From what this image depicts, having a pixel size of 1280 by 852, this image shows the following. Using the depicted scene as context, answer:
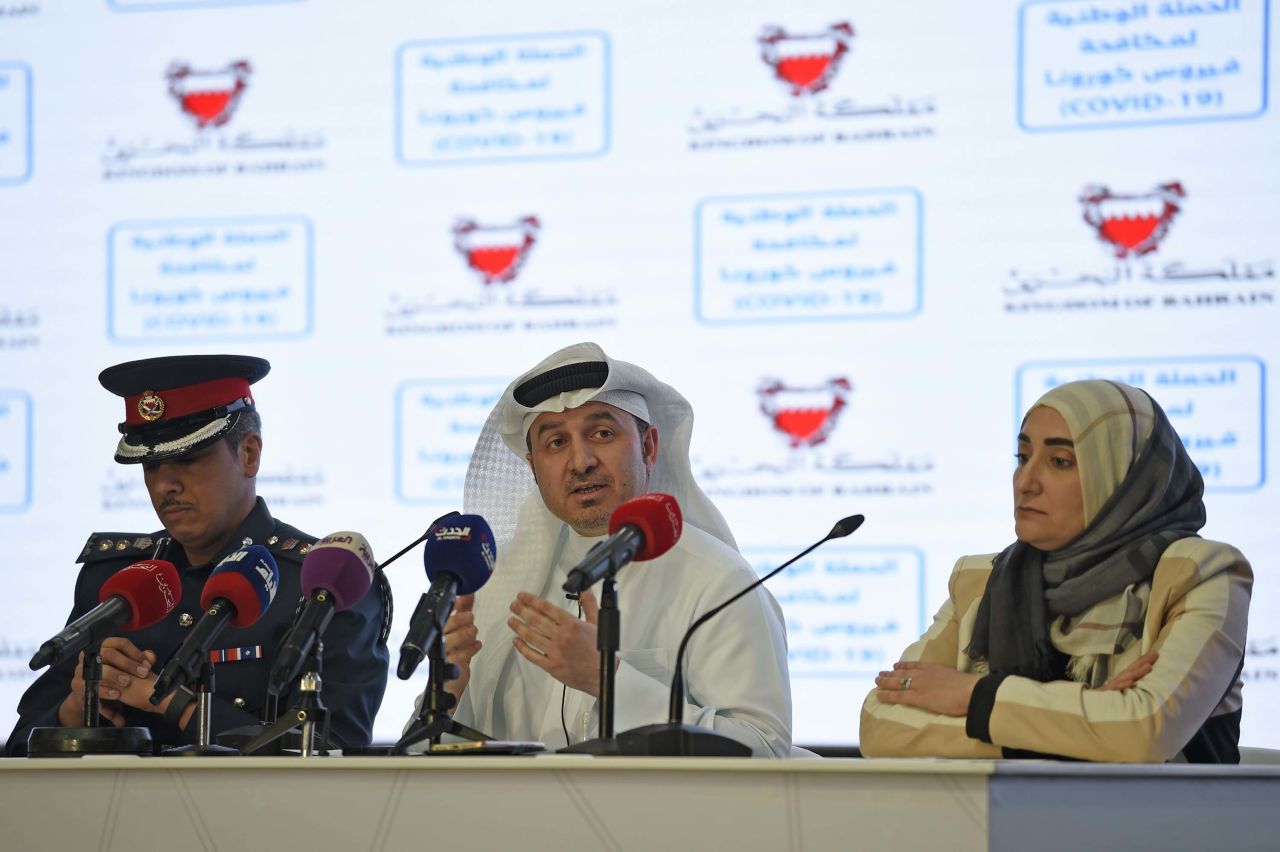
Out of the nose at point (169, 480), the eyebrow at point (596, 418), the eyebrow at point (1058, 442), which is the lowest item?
the nose at point (169, 480)

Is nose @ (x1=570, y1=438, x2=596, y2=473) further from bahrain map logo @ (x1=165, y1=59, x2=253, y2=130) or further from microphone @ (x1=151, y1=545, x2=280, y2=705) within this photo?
bahrain map logo @ (x1=165, y1=59, x2=253, y2=130)

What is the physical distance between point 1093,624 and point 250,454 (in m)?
1.79

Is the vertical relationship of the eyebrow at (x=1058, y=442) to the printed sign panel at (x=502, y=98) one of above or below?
below

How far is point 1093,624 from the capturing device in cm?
272

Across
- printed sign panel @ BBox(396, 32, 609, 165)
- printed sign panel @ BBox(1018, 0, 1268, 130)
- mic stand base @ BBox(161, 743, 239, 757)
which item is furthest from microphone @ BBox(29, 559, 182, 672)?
printed sign panel @ BBox(1018, 0, 1268, 130)

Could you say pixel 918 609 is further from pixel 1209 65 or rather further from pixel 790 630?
pixel 1209 65

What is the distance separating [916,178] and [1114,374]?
699 mm

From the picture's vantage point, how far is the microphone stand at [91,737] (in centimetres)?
256

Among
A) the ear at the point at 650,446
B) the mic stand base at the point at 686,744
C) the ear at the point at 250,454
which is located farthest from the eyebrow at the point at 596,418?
the mic stand base at the point at 686,744

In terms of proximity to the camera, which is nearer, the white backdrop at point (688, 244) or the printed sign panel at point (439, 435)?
the white backdrop at point (688, 244)

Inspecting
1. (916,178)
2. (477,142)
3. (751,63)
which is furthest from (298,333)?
(916,178)

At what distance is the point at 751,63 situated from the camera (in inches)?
169

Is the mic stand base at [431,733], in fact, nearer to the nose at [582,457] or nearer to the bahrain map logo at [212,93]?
the nose at [582,457]

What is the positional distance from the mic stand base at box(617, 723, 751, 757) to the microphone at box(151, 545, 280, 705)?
0.70 metres
